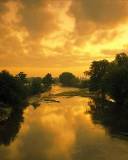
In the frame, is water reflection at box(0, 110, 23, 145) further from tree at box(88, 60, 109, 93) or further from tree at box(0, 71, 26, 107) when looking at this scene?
tree at box(88, 60, 109, 93)

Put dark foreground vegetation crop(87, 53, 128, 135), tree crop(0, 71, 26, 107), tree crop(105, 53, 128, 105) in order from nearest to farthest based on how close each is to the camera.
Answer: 1. dark foreground vegetation crop(87, 53, 128, 135)
2. tree crop(0, 71, 26, 107)
3. tree crop(105, 53, 128, 105)

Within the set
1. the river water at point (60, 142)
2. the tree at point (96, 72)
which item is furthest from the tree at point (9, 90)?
the tree at point (96, 72)

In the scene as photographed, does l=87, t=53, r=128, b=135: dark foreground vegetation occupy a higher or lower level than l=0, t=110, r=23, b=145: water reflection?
higher

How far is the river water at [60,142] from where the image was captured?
47.2m

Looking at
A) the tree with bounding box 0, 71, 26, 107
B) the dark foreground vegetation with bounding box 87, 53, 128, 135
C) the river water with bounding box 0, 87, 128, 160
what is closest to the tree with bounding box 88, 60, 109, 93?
the dark foreground vegetation with bounding box 87, 53, 128, 135

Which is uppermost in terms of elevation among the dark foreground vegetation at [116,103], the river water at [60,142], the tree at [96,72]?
the tree at [96,72]

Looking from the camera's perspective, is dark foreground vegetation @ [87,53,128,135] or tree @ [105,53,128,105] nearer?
dark foreground vegetation @ [87,53,128,135]

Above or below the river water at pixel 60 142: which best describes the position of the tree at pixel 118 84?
above

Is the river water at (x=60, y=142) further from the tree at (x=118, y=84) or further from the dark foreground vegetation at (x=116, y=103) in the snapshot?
the tree at (x=118, y=84)

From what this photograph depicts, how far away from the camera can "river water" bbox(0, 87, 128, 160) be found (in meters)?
47.2

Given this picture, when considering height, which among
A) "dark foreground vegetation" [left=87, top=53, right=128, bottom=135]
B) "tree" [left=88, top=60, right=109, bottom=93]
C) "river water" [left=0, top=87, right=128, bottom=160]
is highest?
"tree" [left=88, top=60, right=109, bottom=93]

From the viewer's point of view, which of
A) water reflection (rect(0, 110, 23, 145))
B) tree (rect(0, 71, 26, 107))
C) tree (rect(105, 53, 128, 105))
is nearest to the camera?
water reflection (rect(0, 110, 23, 145))

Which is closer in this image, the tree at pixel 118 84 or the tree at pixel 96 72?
the tree at pixel 118 84

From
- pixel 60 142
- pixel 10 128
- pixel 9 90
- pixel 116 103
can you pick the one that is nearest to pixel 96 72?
pixel 116 103
